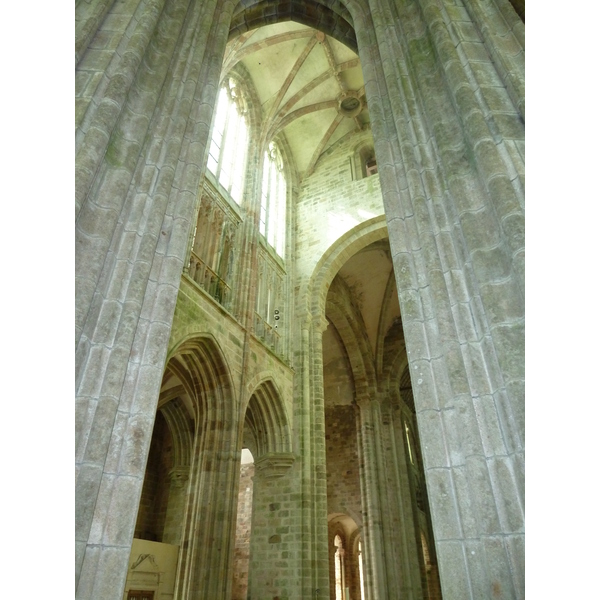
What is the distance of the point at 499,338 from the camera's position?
335cm

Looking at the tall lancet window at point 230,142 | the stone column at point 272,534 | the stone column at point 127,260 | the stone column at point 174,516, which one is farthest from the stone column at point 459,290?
the stone column at point 174,516

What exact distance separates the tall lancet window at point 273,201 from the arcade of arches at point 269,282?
158 millimetres

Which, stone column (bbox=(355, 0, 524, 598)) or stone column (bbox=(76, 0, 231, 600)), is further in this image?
stone column (bbox=(76, 0, 231, 600))

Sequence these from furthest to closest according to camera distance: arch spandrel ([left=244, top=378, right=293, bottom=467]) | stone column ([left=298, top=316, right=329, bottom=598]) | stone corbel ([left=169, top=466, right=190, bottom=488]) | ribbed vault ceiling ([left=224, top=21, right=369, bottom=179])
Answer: ribbed vault ceiling ([left=224, top=21, right=369, bottom=179]) < stone corbel ([left=169, top=466, right=190, bottom=488]) < arch spandrel ([left=244, top=378, right=293, bottom=467]) < stone column ([left=298, top=316, right=329, bottom=598])

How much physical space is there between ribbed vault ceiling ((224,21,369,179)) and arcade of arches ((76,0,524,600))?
0.22ft

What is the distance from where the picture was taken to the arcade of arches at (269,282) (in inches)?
129

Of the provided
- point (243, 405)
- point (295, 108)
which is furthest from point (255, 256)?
point (295, 108)

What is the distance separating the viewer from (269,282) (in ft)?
40.4

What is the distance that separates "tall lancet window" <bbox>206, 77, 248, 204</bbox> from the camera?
11625mm

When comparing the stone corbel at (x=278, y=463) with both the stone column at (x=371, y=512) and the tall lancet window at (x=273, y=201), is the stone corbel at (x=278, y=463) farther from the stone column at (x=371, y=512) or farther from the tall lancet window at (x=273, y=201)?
the tall lancet window at (x=273, y=201)

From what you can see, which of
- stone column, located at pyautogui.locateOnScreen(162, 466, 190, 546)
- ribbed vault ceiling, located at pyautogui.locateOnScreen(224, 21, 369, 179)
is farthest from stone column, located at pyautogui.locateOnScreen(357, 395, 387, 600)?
ribbed vault ceiling, located at pyautogui.locateOnScreen(224, 21, 369, 179)

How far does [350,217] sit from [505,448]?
37.3 feet

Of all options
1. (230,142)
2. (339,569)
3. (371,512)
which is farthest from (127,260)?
(339,569)

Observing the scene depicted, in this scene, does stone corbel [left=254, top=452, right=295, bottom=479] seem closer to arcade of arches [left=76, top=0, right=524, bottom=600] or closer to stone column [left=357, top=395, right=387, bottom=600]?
arcade of arches [left=76, top=0, right=524, bottom=600]
